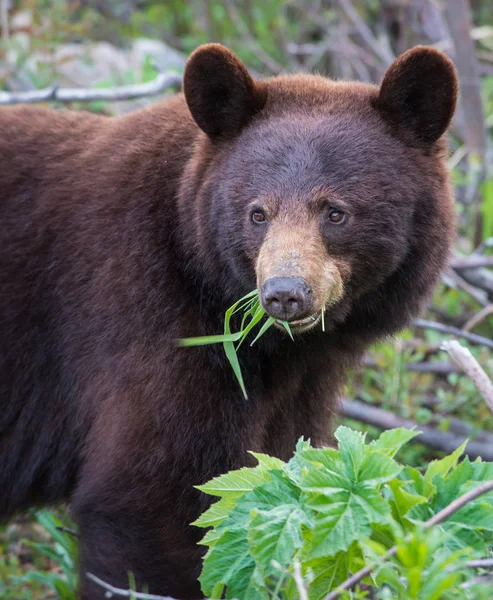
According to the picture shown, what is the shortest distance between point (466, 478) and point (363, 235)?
40.8 inches

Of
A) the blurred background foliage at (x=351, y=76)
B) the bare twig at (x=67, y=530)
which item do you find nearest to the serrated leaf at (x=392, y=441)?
the blurred background foliage at (x=351, y=76)

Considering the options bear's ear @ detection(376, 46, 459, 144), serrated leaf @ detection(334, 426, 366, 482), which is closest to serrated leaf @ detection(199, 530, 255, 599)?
serrated leaf @ detection(334, 426, 366, 482)

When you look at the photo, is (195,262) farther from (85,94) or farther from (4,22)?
(4,22)

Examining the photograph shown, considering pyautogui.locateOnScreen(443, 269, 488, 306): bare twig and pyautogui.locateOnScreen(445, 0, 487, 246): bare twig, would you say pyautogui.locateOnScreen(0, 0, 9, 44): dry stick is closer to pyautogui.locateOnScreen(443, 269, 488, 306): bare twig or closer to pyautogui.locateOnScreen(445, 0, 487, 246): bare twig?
pyautogui.locateOnScreen(445, 0, 487, 246): bare twig

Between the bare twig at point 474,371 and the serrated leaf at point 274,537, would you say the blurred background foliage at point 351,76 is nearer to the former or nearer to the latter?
the bare twig at point 474,371

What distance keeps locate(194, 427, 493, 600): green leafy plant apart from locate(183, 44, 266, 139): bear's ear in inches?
55.9

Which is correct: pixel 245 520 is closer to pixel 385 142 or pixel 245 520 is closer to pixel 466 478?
pixel 466 478

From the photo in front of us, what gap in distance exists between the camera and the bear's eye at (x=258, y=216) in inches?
138

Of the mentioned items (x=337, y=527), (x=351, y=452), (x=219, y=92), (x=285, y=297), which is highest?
(x=219, y=92)

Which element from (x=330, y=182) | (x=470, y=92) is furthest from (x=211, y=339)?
(x=470, y=92)

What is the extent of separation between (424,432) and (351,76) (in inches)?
171

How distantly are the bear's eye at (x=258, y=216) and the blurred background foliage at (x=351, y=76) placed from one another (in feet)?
3.13

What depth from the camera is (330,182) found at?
137 inches

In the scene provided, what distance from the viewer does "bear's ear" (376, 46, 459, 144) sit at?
3.55 m
